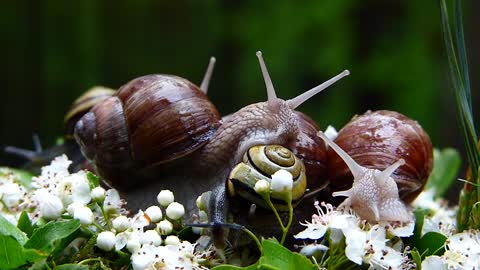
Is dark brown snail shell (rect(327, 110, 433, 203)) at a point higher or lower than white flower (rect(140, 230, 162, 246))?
higher

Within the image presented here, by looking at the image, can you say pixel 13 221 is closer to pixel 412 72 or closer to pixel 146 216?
pixel 146 216

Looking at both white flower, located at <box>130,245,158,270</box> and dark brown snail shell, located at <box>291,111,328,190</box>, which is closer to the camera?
white flower, located at <box>130,245,158,270</box>

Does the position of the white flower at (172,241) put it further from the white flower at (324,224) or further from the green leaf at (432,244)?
the green leaf at (432,244)

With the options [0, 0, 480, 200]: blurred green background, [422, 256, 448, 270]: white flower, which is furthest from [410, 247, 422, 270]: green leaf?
[0, 0, 480, 200]: blurred green background

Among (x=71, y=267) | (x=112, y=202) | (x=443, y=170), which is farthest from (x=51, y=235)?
(x=443, y=170)

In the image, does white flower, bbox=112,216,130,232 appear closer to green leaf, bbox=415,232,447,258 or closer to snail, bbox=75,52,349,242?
snail, bbox=75,52,349,242

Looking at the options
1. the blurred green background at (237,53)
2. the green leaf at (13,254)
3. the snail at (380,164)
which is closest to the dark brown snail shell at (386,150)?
the snail at (380,164)
